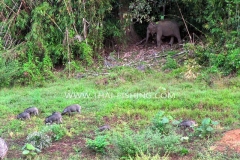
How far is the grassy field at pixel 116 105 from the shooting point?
5.61 metres

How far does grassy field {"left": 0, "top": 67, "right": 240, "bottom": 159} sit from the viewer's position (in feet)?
18.4

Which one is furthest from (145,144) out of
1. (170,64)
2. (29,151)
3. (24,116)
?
(170,64)

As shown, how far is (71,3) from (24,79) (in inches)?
102

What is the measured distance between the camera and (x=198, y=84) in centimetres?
851

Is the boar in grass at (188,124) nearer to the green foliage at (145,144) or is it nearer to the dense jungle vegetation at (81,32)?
the green foliage at (145,144)

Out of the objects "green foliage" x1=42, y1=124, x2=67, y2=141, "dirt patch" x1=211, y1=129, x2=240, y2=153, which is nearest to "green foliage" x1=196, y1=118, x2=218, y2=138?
"dirt patch" x1=211, y1=129, x2=240, y2=153

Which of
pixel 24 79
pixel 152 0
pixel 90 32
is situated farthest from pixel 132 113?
pixel 152 0

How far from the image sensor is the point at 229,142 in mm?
5418

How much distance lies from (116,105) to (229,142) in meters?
2.58

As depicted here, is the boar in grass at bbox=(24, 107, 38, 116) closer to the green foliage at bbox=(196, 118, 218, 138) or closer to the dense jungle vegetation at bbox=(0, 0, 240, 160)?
the dense jungle vegetation at bbox=(0, 0, 240, 160)

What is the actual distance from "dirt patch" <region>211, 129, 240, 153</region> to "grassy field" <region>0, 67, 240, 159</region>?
126 millimetres

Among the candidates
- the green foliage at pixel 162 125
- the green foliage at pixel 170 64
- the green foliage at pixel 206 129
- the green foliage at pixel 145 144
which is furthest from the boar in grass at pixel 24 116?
the green foliage at pixel 170 64

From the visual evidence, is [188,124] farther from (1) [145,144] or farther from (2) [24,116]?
(2) [24,116]

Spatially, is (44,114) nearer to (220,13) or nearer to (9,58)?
(9,58)
